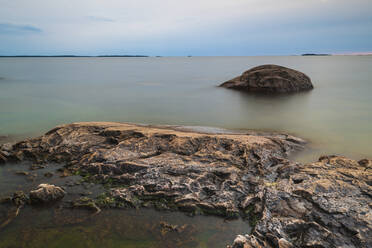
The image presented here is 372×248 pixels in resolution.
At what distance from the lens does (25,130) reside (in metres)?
13.6

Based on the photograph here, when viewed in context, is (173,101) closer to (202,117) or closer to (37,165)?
(202,117)

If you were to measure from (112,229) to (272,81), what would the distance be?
22.8 meters

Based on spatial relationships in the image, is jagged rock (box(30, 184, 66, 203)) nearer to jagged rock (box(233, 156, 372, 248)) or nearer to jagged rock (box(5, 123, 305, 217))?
jagged rock (box(5, 123, 305, 217))

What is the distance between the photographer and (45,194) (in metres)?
6.48

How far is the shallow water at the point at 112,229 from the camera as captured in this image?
5309 mm

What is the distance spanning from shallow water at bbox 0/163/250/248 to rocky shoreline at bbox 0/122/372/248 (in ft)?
0.93

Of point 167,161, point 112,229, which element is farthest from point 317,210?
point 112,229

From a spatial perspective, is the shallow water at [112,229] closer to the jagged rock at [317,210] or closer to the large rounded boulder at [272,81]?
the jagged rock at [317,210]

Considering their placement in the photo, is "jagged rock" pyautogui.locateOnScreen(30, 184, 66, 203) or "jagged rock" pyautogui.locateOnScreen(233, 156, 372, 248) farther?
"jagged rock" pyautogui.locateOnScreen(30, 184, 66, 203)

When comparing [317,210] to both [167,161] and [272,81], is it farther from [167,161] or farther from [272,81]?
[272,81]

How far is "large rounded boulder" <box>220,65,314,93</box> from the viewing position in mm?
25328

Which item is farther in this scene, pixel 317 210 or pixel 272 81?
pixel 272 81

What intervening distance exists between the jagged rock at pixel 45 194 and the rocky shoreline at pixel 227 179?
1.66 ft

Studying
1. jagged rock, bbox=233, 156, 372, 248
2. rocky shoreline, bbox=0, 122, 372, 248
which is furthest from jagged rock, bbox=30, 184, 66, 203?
jagged rock, bbox=233, 156, 372, 248
